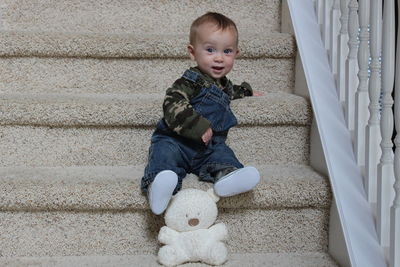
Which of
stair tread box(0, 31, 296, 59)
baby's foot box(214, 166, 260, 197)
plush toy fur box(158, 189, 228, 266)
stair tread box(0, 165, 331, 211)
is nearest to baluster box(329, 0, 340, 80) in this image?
stair tread box(0, 31, 296, 59)

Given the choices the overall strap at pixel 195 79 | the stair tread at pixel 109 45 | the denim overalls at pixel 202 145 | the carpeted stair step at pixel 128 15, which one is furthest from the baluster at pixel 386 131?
the carpeted stair step at pixel 128 15

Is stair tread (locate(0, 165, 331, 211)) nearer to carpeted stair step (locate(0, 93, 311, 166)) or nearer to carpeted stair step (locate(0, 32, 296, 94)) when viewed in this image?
carpeted stair step (locate(0, 93, 311, 166))

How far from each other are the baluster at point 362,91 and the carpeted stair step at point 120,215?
125mm

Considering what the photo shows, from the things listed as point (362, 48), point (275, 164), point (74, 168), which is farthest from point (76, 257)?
point (362, 48)

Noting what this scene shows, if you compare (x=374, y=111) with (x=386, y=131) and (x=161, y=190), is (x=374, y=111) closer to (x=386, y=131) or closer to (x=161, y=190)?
(x=386, y=131)

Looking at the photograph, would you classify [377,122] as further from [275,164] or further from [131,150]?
[131,150]

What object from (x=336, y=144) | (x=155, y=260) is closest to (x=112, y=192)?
(x=155, y=260)

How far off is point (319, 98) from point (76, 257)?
2.56 feet

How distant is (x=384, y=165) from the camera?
1329 mm

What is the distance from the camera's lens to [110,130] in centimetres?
172

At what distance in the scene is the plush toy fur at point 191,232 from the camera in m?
1.43

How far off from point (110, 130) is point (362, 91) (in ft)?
2.33

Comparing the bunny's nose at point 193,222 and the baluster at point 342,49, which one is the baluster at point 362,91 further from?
the bunny's nose at point 193,222

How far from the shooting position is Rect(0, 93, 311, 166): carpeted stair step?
1671mm
